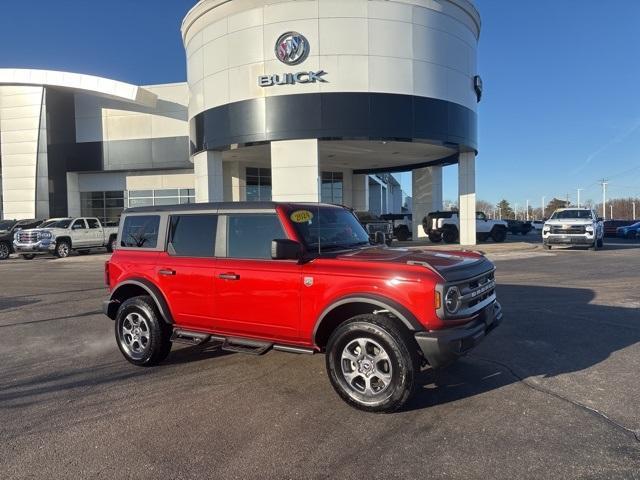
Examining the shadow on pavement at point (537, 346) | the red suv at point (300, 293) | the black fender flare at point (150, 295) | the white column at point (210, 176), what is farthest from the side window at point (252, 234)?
the white column at point (210, 176)

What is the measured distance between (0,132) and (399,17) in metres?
29.9

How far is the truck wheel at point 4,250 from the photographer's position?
2467 cm

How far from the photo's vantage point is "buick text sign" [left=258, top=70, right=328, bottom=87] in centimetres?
2111

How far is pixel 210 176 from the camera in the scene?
2475 cm

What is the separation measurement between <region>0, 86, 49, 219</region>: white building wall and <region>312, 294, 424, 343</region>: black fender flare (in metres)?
36.1

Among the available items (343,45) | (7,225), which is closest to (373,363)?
(343,45)

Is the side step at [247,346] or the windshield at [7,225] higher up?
the windshield at [7,225]

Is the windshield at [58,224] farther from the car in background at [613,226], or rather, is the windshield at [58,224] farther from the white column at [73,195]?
the car in background at [613,226]

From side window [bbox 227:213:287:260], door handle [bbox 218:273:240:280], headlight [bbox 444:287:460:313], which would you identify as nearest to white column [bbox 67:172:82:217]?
side window [bbox 227:213:287:260]

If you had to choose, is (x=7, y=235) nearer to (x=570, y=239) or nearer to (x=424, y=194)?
(x=424, y=194)

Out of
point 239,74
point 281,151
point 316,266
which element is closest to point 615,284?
point 316,266

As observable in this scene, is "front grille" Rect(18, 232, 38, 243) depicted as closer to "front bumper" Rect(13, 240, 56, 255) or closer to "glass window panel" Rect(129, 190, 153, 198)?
"front bumper" Rect(13, 240, 56, 255)

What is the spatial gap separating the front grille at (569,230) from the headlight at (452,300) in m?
20.7

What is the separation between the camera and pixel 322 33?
2100cm
